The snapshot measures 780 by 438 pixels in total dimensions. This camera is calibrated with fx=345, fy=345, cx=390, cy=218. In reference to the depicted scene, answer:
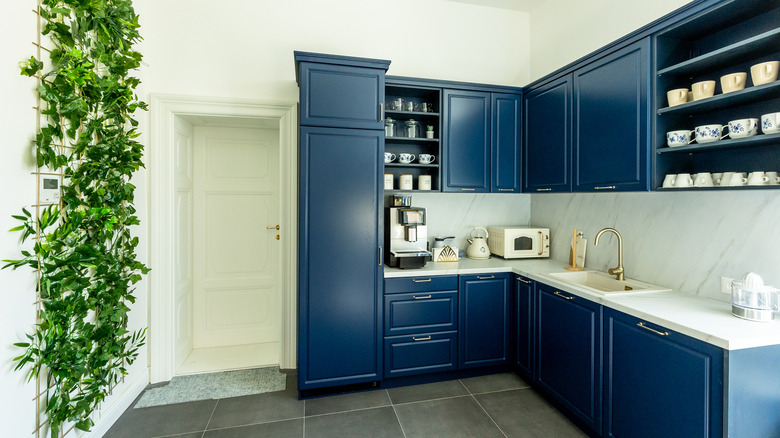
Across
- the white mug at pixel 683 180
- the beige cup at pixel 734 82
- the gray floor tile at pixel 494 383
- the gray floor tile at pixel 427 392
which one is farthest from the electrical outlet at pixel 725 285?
the gray floor tile at pixel 427 392

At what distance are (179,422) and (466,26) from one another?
4.08 m

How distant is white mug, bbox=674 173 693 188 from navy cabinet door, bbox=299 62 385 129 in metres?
1.86

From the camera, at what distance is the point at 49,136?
1554 mm

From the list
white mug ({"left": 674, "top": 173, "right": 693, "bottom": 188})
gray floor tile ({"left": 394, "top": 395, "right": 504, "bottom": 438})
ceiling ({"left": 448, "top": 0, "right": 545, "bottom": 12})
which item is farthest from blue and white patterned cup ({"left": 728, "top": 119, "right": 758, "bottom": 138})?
ceiling ({"left": 448, "top": 0, "right": 545, "bottom": 12})

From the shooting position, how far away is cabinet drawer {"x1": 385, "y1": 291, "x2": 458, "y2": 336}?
269 centimetres

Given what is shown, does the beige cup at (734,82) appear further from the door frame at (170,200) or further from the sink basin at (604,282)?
the door frame at (170,200)

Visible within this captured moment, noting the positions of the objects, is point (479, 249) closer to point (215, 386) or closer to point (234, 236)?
point (234, 236)

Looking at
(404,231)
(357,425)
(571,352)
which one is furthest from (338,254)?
(571,352)

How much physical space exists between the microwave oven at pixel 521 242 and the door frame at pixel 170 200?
1.87 m

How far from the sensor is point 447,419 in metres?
2.33

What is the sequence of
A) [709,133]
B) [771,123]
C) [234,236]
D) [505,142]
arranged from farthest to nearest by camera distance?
[234,236] → [505,142] → [709,133] → [771,123]

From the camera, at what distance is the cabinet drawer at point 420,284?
8.82ft

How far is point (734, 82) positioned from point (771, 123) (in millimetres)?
292

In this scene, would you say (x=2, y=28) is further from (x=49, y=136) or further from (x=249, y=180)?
(x=249, y=180)
